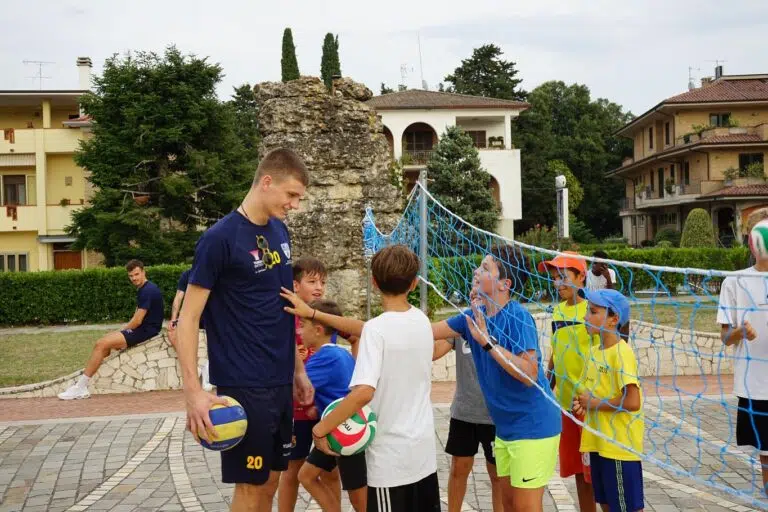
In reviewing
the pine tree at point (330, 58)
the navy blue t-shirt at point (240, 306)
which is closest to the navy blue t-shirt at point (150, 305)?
the navy blue t-shirt at point (240, 306)

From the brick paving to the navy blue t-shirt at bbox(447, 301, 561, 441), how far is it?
0.84m

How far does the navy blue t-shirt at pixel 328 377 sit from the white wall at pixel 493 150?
42045 mm

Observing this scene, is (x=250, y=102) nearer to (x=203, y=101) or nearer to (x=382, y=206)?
(x=203, y=101)

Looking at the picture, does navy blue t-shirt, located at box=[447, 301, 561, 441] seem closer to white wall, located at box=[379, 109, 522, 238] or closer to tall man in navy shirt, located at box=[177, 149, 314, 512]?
tall man in navy shirt, located at box=[177, 149, 314, 512]

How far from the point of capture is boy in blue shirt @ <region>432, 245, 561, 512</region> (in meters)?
4.43

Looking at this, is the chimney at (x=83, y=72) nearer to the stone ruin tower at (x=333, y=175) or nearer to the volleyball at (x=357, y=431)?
the stone ruin tower at (x=333, y=175)

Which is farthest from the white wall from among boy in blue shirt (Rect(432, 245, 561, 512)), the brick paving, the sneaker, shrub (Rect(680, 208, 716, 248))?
boy in blue shirt (Rect(432, 245, 561, 512))

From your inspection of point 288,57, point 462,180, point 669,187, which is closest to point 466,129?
point 462,180

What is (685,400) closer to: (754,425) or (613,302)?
(754,425)

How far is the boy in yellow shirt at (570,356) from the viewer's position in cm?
515

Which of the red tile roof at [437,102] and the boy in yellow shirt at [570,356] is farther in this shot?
the red tile roof at [437,102]

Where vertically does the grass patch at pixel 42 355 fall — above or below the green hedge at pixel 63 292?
below

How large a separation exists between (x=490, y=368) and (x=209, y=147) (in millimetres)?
31402

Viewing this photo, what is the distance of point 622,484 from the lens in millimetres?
4652
